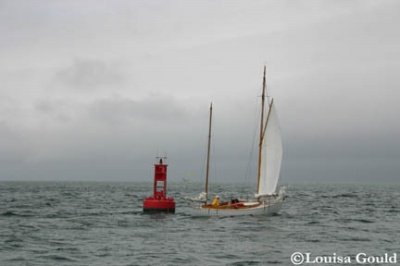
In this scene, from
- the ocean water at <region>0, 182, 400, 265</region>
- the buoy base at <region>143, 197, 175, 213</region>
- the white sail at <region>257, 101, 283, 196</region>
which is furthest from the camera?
the white sail at <region>257, 101, 283, 196</region>

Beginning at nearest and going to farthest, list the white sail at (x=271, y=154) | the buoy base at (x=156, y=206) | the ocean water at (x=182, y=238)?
the ocean water at (x=182, y=238)
the buoy base at (x=156, y=206)
the white sail at (x=271, y=154)

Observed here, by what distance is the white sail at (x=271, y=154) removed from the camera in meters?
58.4

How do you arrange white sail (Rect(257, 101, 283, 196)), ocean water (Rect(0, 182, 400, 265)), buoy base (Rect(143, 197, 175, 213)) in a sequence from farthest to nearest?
white sail (Rect(257, 101, 283, 196)) < buoy base (Rect(143, 197, 175, 213)) < ocean water (Rect(0, 182, 400, 265))

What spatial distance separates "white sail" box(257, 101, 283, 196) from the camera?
192 feet

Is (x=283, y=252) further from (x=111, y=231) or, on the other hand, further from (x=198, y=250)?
(x=111, y=231)

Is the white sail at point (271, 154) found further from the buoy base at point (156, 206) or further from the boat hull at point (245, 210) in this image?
the buoy base at point (156, 206)

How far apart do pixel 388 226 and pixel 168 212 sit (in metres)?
20.7

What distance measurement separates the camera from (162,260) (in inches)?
1220

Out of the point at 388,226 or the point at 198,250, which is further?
the point at 388,226

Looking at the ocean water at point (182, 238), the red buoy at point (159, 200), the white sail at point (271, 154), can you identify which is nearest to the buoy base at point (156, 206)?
the red buoy at point (159, 200)

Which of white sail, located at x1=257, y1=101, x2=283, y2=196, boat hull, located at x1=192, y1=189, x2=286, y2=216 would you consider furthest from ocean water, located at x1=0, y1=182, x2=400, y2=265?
white sail, located at x1=257, y1=101, x2=283, y2=196

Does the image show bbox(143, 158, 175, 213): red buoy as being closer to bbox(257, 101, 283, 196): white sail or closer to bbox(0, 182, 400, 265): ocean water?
bbox(0, 182, 400, 265): ocean water

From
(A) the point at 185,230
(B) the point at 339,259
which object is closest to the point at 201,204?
(A) the point at 185,230

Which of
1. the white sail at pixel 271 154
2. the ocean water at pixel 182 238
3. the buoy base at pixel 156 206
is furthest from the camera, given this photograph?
the white sail at pixel 271 154
